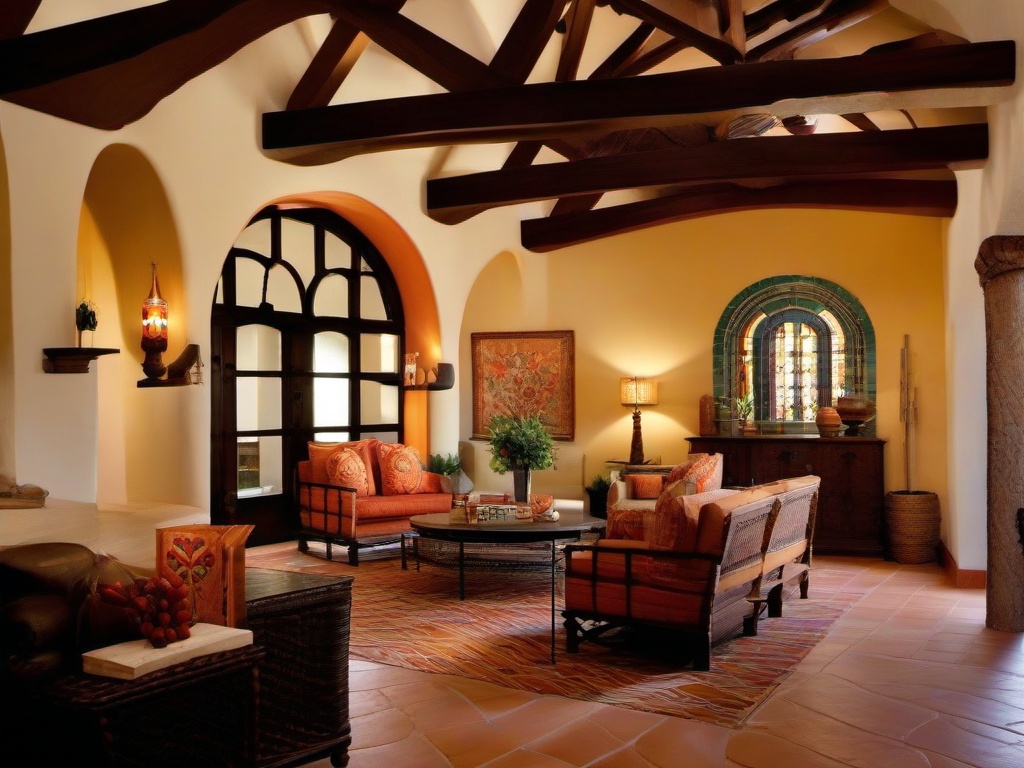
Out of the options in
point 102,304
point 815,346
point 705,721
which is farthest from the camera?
point 815,346

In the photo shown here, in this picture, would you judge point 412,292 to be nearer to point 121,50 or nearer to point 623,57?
point 623,57

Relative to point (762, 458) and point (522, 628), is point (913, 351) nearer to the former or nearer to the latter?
point (762, 458)

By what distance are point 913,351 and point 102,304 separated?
744cm

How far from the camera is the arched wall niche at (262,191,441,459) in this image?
9203 millimetres

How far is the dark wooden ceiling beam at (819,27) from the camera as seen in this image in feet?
24.5

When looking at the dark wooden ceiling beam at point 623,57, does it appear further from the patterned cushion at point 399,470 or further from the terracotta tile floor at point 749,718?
the terracotta tile floor at point 749,718

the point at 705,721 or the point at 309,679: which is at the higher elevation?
the point at 309,679

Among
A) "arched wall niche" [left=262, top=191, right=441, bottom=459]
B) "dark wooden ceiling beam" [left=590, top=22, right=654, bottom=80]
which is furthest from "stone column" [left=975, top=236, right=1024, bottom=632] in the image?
"arched wall niche" [left=262, top=191, right=441, bottom=459]

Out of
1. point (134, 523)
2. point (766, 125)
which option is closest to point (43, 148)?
point (134, 523)

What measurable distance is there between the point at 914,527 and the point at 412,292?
538cm

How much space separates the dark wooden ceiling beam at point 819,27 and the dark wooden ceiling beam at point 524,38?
8.31ft

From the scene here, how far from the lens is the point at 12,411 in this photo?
5410 millimetres

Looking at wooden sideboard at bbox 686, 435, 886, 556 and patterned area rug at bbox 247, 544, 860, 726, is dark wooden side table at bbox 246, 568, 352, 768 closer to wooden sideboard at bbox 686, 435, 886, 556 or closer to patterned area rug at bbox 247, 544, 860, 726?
patterned area rug at bbox 247, 544, 860, 726

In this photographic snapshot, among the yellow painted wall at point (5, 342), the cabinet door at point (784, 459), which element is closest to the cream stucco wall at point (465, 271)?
the yellow painted wall at point (5, 342)
